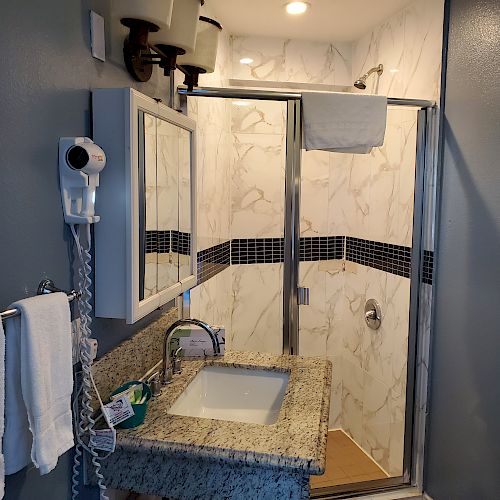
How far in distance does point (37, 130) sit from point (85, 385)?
64 cm

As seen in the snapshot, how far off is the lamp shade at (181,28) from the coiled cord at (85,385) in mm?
653

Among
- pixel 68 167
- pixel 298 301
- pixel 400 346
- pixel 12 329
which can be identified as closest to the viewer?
pixel 12 329

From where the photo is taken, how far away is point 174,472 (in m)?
1.28

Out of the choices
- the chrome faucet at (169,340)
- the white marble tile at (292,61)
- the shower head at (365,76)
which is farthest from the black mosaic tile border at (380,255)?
the chrome faucet at (169,340)

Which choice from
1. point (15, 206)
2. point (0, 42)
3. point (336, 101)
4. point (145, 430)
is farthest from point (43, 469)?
point (336, 101)

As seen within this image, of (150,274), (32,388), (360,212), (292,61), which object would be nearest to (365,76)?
(292,61)

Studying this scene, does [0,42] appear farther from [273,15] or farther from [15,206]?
[273,15]

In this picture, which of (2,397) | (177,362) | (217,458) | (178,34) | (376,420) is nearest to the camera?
(2,397)

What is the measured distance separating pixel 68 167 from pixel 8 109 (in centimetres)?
20

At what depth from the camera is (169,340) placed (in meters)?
1.64

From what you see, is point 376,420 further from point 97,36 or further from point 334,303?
point 97,36

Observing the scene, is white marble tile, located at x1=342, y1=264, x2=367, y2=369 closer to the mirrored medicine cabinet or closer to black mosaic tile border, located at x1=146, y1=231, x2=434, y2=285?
black mosaic tile border, located at x1=146, y1=231, x2=434, y2=285

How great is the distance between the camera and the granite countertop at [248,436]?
48.1 inches

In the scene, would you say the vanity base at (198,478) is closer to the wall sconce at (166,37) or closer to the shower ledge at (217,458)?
the shower ledge at (217,458)
